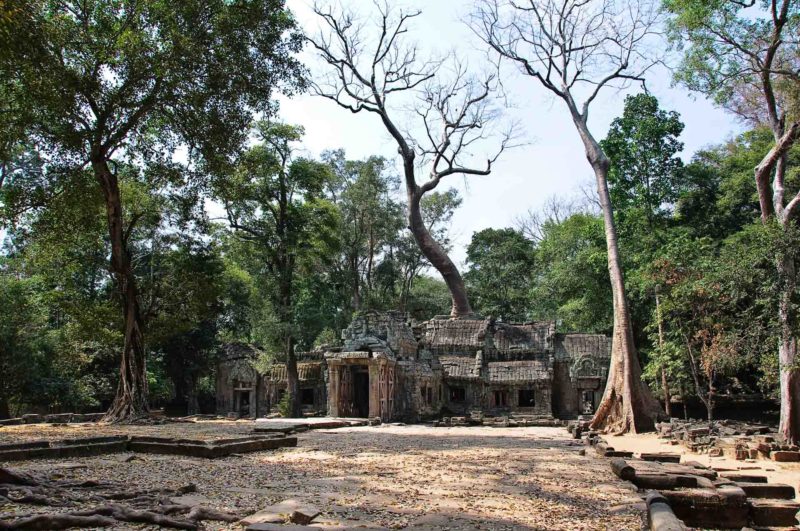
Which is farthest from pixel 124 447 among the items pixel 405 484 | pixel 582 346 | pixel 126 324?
pixel 582 346

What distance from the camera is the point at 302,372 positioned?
101 feet

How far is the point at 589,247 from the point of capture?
3103 centimetres

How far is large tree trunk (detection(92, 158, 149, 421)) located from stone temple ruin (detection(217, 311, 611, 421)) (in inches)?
323

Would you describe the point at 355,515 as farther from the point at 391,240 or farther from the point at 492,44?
the point at 391,240

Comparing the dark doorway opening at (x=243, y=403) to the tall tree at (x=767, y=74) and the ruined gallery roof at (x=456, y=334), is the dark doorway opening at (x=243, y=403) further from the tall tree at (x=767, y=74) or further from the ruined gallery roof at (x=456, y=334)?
the tall tree at (x=767, y=74)

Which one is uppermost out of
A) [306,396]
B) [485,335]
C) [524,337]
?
[485,335]

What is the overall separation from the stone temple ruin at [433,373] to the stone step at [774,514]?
1852 cm

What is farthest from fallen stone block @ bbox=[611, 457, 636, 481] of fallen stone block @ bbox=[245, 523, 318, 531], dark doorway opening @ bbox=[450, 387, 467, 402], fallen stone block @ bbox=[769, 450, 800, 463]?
dark doorway opening @ bbox=[450, 387, 467, 402]

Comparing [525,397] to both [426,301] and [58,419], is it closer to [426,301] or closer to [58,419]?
[426,301]

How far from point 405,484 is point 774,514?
4055 mm

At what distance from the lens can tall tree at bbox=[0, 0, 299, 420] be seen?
15352mm

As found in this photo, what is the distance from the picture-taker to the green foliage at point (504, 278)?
41.8m

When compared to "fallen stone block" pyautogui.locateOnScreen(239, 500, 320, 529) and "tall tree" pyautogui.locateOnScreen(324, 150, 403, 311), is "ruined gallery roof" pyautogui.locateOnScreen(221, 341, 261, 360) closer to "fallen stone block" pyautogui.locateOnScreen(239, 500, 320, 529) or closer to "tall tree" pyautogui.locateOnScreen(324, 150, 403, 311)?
"tall tree" pyautogui.locateOnScreen(324, 150, 403, 311)

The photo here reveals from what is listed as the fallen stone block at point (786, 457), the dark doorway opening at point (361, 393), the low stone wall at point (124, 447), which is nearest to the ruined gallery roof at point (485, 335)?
the dark doorway opening at point (361, 393)
